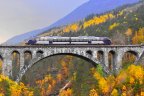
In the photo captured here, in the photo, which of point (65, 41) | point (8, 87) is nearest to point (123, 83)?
point (65, 41)

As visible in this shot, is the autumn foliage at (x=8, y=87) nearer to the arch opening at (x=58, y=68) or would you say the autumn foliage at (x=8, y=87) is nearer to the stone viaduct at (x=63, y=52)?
the stone viaduct at (x=63, y=52)

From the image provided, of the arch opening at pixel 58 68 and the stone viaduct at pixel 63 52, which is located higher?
the stone viaduct at pixel 63 52

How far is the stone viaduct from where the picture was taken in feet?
248

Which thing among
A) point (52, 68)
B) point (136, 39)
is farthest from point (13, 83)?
point (52, 68)

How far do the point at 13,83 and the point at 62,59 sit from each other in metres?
63.1

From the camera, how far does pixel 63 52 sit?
80062 mm

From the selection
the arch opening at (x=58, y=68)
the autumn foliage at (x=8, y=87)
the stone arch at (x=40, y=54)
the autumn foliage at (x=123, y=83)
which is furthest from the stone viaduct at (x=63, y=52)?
the arch opening at (x=58, y=68)

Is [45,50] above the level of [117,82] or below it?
above

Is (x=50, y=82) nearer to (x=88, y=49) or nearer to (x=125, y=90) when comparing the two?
(x=88, y=49)

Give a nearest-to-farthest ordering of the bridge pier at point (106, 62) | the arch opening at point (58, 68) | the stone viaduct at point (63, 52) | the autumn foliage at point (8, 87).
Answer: the autumn foliage at point (8, 87)
the stone viaduct at point (63, 52)
the bridge pier at point (106, 62)
the arch opening at point (58, 68)

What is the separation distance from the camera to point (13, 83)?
75750 millimetres

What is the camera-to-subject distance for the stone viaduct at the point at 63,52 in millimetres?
75562

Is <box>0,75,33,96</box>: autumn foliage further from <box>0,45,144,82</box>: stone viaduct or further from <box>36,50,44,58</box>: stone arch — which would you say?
<box>36,50,44,58</box>: stone arch

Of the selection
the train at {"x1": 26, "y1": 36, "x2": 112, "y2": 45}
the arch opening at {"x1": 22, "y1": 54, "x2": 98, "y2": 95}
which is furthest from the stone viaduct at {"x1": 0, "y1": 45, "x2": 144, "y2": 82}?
the arch opening at {"x1": 22, "y1": 54, "x2": 98, "y2": 95}
